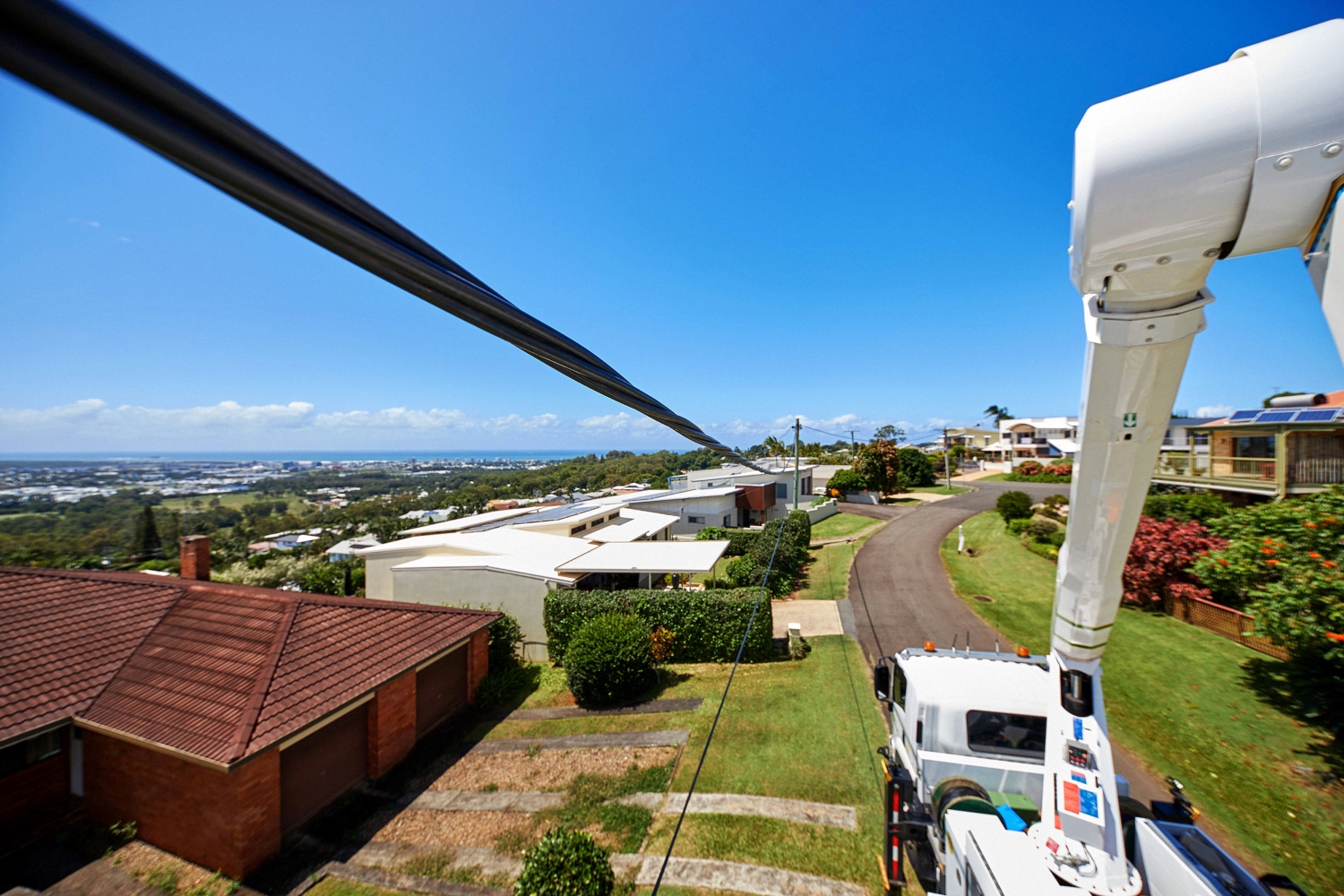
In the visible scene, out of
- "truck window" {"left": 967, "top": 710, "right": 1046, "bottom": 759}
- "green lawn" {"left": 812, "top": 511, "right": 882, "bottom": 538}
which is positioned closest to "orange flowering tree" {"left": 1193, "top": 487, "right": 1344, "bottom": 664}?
"truck window" {"left": 967, "top": 710, "right": 1046, "bottom": 759}

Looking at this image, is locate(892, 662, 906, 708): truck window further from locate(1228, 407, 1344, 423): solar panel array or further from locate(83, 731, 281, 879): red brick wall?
locate(1228, 407, 1344, 423): solar panel array

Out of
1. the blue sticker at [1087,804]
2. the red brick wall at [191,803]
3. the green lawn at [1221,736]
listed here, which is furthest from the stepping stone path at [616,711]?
the green lawn at [1221,736]

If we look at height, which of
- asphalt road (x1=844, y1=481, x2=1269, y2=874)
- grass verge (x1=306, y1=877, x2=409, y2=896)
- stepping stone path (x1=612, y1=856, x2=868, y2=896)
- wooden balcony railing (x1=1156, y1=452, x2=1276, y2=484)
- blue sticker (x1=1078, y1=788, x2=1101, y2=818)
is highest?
wooden balcony railing (x1=1156, y1=452, x2=1276, y2=484)

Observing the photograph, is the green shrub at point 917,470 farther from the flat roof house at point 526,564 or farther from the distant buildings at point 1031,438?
the flat roof house at point 526,564

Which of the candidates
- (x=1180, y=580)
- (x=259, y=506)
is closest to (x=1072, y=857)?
(x=1180, y=580)

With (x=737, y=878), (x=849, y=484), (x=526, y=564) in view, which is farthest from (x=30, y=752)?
(x=849, y=484)
